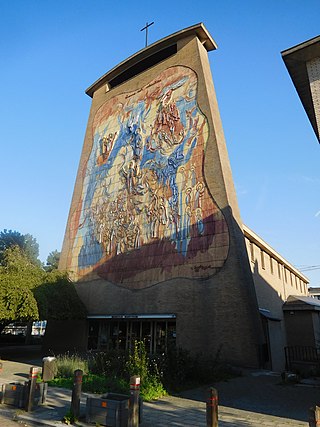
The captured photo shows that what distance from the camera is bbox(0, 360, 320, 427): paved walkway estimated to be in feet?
26.7

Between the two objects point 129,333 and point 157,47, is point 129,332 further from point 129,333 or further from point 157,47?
point 157,47

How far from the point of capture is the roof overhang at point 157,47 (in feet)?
93.3

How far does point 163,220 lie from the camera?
967 inches

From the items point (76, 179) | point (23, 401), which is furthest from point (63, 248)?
point (23, 401)

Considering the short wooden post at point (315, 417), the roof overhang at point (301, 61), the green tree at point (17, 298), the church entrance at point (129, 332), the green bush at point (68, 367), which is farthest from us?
the church entrance at point (129, 332)

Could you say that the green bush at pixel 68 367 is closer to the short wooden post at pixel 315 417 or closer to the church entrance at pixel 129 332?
the church entrance at pixel 129 332

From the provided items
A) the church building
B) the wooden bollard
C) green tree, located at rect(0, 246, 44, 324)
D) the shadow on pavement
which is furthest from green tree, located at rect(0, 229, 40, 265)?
the wooden bollard

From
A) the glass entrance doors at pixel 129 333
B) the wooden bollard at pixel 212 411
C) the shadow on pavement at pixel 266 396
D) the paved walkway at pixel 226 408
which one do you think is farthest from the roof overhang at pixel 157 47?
the wooden bollard at pixel 212 411

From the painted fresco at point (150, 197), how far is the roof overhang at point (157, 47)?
117 inches

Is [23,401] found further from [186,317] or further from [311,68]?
[311,68]

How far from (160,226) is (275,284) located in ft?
41.4

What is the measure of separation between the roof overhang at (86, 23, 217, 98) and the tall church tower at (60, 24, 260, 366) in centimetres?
11

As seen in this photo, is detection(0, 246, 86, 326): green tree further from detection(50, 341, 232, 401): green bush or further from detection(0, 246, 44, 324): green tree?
detection(50, 341, 232, 401): green bush

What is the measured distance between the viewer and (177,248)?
23031 mm
